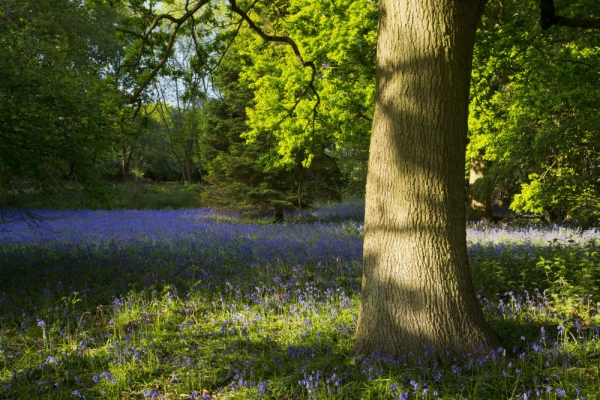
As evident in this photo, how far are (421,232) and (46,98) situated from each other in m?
5.91

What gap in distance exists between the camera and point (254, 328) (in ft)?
17.4

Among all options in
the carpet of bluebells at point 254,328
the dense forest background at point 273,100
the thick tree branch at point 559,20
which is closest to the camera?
the carpet of bluebells at point 254,328

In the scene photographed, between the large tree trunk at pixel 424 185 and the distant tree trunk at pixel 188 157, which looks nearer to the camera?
the large tree trunk at pixel 424 185

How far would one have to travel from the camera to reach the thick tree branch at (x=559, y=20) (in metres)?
5.48

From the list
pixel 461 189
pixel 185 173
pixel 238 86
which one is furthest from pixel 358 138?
pixel 185 173

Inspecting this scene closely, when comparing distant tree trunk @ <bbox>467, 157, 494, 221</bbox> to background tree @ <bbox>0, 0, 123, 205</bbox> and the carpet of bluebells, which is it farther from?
background tree @ <bbox>0, 0, 123, 205</bbox>

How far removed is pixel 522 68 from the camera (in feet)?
29.1

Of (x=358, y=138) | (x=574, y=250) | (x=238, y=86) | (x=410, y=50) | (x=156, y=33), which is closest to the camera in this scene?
(x=410, y=50)

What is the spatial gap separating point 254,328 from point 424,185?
8.87 feet

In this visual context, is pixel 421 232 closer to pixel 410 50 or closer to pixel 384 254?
pixel 384 254

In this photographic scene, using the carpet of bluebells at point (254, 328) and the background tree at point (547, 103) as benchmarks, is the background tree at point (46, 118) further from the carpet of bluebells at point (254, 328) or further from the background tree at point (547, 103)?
the background tree at point (547, 103)

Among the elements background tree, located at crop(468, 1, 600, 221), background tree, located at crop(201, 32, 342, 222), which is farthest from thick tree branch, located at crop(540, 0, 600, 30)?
background tree, located at crop(201, 32, 342, 222)

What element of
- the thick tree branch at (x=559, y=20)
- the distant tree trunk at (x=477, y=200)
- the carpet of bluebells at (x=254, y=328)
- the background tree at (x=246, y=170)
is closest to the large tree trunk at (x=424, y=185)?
the carpet of bluebells at (x=254, y=328)

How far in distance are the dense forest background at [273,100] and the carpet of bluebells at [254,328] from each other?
146cm
